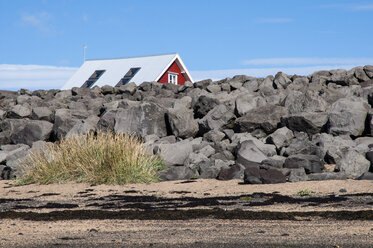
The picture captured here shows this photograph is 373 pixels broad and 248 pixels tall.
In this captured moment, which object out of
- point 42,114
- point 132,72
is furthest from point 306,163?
point 132,72

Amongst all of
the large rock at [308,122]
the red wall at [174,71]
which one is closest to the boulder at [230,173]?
the large rock at [308,122]

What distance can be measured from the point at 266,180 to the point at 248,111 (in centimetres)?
600

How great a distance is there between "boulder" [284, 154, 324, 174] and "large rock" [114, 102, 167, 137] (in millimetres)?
5762

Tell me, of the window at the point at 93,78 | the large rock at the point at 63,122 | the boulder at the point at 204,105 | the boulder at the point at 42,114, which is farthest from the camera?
the window at the point at 93,78

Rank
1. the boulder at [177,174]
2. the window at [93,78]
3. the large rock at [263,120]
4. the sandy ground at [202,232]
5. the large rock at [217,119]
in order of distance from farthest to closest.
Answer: the window at [93,78] < the large rock at [217,119] < the large rock at [263,120] < the boulder at [177,174] < the sandy ground at [202,232]

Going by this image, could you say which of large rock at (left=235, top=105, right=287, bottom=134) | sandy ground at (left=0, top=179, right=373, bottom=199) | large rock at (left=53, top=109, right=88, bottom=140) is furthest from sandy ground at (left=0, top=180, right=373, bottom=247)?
large rock at (left=53, top=109, right=88, bottom=140)

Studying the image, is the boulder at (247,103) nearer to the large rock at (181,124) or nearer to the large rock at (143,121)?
the large rock at (181,124)

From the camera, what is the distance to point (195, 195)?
434 inches

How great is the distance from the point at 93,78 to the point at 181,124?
24734 millimetres

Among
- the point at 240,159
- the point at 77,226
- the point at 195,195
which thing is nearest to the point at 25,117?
the point at 240,159

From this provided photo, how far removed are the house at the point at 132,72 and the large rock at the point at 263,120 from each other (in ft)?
65.2

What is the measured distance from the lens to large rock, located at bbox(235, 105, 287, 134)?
16.5 metres

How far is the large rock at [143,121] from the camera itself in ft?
57.7

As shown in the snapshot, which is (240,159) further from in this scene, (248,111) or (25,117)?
(25,117)
